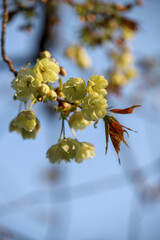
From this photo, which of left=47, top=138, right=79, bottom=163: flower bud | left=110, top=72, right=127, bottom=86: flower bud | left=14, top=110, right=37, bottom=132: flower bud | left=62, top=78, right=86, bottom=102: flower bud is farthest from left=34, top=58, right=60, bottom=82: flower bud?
left=110, top=72, right=127, bottom=86: flower bud

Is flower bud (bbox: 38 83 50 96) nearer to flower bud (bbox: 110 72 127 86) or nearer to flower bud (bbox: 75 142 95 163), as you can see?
flower bud (bbox: 75 142 95 163)

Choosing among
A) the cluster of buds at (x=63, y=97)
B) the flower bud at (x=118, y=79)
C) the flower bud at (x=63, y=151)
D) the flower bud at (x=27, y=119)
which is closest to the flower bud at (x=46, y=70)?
the cluster of buds at (x=63, y=97)

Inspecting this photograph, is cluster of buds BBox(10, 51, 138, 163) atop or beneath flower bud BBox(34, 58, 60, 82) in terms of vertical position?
beneath

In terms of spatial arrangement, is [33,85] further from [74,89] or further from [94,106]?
[94,106]

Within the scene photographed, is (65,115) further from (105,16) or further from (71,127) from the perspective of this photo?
(105,16)

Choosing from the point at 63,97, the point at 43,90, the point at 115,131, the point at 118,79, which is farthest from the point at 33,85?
the point at 118,79

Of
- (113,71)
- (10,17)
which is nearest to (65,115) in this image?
(10,17)
